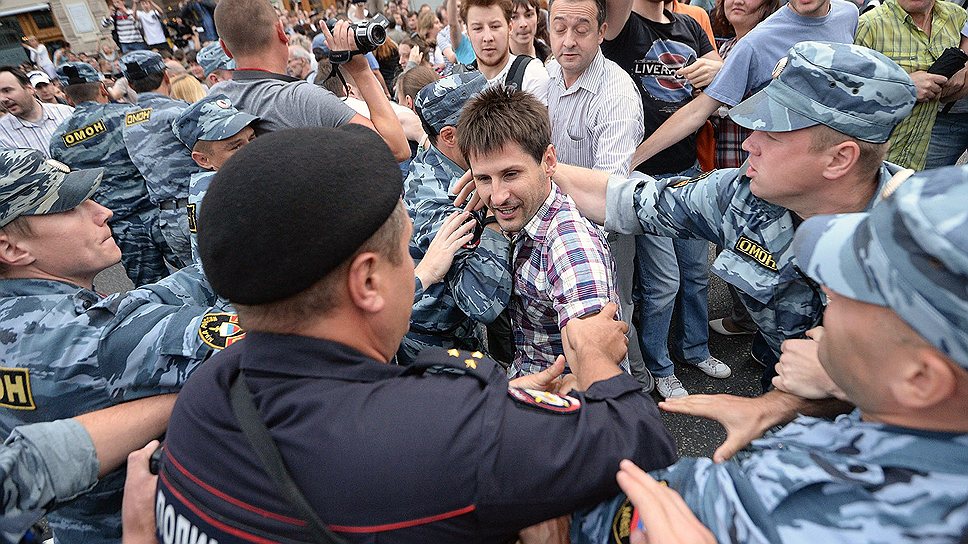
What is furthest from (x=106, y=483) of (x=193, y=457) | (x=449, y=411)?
(x=449, y=411)

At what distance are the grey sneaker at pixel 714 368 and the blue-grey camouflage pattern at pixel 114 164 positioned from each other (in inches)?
151

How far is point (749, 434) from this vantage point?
1357 mm

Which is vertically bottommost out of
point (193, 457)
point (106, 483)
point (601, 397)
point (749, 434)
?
point (749, 434)

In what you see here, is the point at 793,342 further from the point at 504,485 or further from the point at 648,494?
the point at 504,485

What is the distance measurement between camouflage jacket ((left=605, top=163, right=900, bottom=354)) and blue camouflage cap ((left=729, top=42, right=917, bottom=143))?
0.23 meters

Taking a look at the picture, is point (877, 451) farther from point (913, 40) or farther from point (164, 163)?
point (164, 163)

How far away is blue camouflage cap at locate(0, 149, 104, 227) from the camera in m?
1.47

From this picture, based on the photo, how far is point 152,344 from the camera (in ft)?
4.50

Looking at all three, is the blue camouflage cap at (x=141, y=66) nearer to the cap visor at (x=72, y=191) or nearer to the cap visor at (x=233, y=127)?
the cap visor at (x=233, y=127)

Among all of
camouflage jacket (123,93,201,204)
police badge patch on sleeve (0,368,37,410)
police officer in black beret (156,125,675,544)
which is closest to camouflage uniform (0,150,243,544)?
police badge patch on sleeve (0,368,37,410)

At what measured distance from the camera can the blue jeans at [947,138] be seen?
3545mm

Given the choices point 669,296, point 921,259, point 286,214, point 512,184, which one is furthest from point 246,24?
point 921,259

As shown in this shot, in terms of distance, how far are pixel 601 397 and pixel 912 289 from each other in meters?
0.56

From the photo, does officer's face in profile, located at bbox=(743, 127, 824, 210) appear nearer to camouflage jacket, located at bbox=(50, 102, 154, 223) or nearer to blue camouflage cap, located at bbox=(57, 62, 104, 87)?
camouflage jacket, located at bbox=(50, 102, 154, 223)
